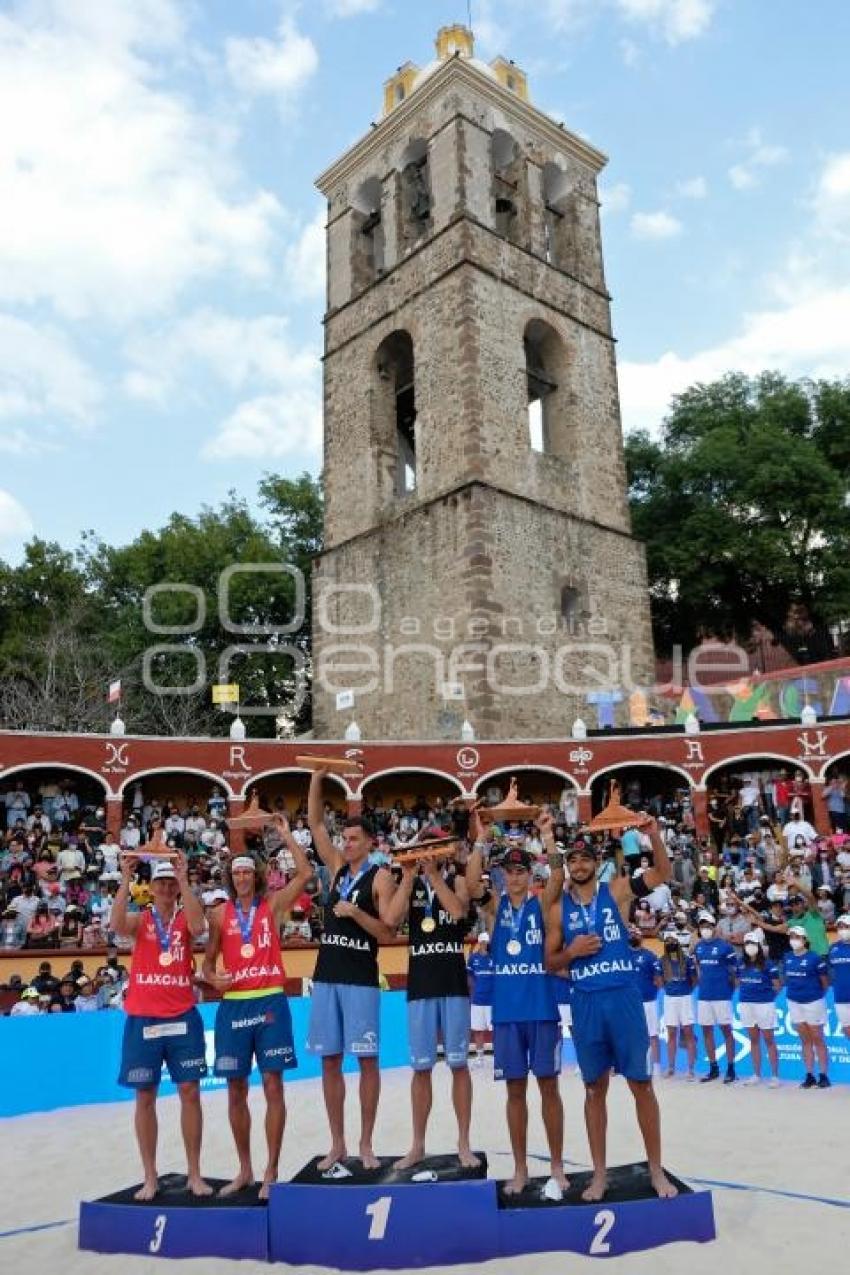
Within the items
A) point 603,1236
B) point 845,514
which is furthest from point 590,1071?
point 845,514

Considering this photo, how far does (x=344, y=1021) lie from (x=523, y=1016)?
103 cm

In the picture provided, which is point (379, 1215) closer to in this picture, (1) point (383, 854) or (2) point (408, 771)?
(1) point (383, 854)

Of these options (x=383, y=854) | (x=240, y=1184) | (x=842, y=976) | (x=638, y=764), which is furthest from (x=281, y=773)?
(x=240, y=1184)

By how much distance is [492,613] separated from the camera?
24.5 meters

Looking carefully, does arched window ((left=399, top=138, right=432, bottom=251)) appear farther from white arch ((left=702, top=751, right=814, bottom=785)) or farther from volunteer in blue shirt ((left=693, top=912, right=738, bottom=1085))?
volunteer in blue shirt ((left=693, top=912, right=738, bottom=1085))

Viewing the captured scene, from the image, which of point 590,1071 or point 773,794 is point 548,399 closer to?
point 773,794

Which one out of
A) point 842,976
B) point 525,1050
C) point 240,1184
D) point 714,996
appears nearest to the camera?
point 240,1184

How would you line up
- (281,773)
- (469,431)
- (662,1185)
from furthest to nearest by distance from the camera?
(469,431) < (281,773) < (662,1185)

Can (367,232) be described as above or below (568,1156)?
above

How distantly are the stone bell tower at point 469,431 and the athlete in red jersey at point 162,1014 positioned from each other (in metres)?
17.8

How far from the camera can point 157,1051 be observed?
5773 millimetres

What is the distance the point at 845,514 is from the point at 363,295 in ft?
53.4

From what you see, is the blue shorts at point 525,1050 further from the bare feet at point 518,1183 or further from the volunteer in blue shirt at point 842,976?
the volunteer in blue shirt at point 842,976

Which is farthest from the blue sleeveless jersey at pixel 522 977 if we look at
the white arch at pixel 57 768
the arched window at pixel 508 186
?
the arched window at pixel 508 186
